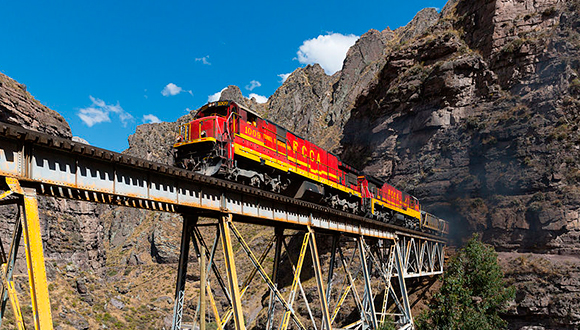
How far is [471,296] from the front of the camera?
1361 inches

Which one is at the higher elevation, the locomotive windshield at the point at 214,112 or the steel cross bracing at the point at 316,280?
the locomotive windshield at the point at 214,112

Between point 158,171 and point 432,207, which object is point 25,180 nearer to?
point 158,171

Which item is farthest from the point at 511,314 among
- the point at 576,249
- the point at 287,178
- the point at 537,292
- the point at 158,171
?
the point at 158,171

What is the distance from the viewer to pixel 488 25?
191 feet

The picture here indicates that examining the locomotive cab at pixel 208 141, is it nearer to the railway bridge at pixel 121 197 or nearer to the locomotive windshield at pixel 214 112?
the locomotive windshield at pixel 214 112

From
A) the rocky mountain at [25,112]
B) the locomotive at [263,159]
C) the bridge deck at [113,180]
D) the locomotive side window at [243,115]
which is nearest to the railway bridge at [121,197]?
the bridge deck at [113,180]

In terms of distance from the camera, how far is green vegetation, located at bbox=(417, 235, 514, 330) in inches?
1181

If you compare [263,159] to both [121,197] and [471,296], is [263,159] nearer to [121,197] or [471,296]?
[121,197]

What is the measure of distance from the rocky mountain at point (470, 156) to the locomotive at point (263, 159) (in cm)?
2028

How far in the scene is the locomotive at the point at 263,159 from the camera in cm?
1691

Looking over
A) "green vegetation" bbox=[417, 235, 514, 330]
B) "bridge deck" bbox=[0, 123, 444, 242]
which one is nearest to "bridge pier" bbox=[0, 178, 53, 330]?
"bridge deck" bbox=[0, 123, 444, 242]

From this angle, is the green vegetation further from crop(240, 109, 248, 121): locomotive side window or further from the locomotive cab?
the locomotive cab

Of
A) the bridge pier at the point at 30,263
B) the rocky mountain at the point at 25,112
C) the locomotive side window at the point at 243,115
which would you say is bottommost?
the bridge pier at the point at 30,263

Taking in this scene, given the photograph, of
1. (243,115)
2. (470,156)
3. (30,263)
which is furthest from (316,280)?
(470,156)
